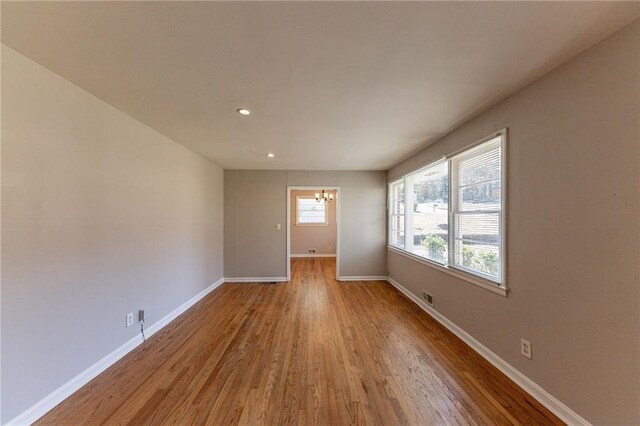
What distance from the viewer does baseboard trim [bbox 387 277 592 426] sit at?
5.03ft

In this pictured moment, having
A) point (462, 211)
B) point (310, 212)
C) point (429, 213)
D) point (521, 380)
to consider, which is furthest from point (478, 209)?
point (310, 212)

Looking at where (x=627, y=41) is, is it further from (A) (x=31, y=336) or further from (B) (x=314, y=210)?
(B) (x=314, y=210)

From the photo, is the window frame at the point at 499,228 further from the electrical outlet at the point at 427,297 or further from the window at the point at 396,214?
the window at the point at 396,214

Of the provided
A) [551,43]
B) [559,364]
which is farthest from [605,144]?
[559,364]

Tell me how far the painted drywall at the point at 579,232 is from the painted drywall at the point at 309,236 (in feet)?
19.9

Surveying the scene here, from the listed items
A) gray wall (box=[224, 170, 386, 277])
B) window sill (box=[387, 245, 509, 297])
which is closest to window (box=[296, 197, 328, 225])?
gray wall (box=[224, 170, 386, 277])

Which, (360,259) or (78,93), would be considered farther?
(360,259)

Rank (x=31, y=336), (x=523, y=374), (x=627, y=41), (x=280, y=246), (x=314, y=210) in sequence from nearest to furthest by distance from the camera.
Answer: (x=627, y=41), (x=31, y=336), (x=523, y=374), (x=280, y=246), (x=314, y=210)

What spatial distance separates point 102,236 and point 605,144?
3645 mm

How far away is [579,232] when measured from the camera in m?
1.50

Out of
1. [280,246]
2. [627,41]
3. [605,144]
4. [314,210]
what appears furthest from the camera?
[314,210]

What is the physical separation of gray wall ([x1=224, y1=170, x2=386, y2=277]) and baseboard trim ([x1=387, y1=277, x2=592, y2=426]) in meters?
2.27

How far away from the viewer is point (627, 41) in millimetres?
1270

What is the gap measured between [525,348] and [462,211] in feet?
4.49
